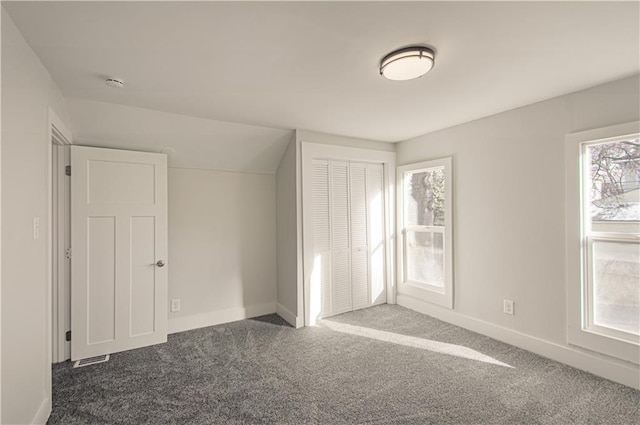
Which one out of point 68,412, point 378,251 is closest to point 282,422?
point 68,412

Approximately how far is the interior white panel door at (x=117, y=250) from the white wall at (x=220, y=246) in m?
0.30

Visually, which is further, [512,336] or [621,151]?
[512,336]

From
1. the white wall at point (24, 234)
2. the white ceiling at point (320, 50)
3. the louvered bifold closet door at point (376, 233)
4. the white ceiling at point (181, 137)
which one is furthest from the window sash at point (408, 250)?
the white wall at point (24, 234)

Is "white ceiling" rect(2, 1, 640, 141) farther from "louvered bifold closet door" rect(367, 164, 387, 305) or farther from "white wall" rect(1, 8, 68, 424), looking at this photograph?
"louvered bifold closet door" rect(367, 164, 387, 305)

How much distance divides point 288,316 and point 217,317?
2.81 feet

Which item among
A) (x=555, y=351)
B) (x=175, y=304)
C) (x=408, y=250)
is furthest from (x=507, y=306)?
(x=175, y=304)

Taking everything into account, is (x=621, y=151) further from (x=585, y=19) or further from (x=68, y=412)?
(x=68, y=412)

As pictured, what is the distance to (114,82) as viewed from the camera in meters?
2.24

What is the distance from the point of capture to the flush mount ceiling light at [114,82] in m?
2.21

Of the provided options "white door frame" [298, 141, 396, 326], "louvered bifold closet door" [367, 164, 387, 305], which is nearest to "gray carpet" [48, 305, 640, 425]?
"white door frame" [298, 141, 396, 326]

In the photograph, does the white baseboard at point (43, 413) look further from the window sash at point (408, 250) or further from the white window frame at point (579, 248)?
the white window frame at point (579, 248)

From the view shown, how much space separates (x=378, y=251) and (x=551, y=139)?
2.32m

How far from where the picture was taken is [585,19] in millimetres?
1594

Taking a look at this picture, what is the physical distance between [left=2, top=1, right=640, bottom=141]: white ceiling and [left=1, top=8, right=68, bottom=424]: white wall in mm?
227
